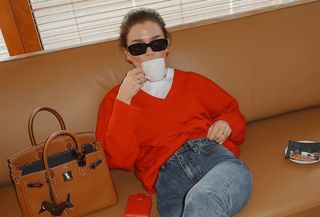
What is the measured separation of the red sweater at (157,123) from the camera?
4.18 ft

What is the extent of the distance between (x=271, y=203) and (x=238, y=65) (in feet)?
2.23

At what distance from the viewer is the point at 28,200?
1137 mm

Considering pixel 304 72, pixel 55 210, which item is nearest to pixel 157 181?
pixel 55 210

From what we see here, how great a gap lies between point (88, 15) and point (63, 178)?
4.04ft

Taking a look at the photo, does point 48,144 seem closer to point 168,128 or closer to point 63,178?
point 63,178

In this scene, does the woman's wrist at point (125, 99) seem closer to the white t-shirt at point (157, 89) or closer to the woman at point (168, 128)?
the woman at point (168, 128)

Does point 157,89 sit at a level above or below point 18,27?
below

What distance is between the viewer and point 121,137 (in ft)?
4.16

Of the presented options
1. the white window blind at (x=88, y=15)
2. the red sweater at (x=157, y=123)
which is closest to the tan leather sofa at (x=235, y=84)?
the red sweater at (x=157, y=123)

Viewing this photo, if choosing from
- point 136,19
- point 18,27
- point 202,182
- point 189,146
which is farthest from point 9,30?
point 202,182

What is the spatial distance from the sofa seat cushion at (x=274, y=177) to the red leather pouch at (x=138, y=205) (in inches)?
1.1

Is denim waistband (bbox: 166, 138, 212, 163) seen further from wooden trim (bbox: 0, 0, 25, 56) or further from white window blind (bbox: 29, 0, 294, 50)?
wooden trim (bbox: 0, 0, 25, 56)

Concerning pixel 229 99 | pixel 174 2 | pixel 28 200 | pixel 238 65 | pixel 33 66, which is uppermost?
pixel 174 2

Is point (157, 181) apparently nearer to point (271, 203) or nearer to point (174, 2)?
point (271, 203)
